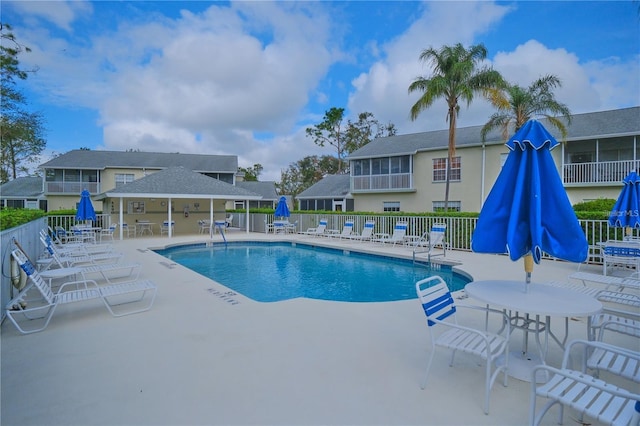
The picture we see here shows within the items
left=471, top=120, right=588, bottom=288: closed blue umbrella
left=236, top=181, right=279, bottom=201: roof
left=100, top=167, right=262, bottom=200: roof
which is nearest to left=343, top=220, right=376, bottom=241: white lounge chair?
left=100, top=167, right=262, bottom=200: roof

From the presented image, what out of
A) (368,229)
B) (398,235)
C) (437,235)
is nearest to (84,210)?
(368,229)

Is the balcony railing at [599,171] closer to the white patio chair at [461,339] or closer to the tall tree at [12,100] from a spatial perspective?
the white patio chair at [461,339]

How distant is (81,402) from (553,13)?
16246 mm

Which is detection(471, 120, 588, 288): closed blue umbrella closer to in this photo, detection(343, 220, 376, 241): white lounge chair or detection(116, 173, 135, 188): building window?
detection(343, 220, 376, 241): white lounge chair

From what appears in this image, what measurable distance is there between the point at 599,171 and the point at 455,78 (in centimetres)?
884

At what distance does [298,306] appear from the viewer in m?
5.50

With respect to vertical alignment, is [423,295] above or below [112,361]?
above

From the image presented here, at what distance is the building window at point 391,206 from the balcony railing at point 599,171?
31.7 feet

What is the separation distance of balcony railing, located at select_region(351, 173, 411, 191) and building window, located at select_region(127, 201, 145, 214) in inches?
563

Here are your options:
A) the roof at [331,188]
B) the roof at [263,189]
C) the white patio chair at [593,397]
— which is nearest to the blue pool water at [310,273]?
the white patio chair at [593,397]

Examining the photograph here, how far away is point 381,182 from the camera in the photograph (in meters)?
23.8

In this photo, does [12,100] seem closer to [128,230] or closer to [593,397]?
[128,230]

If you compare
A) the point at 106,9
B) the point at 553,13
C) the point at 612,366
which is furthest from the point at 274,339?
the point at 553,13

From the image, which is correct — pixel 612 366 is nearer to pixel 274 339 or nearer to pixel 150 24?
pixel 274 339
